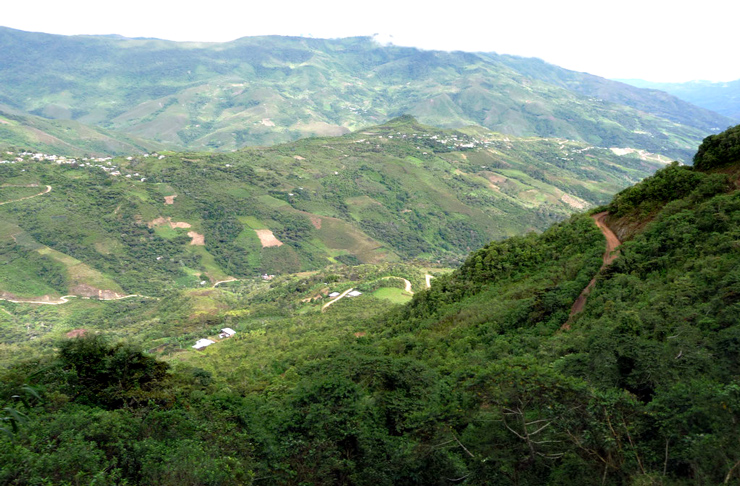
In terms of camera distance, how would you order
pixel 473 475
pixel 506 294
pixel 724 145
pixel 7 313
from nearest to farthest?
pixel 473 475, pixel 724 145, pixel 506 294, pixel 7 313

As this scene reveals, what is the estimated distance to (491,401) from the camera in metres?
16.0

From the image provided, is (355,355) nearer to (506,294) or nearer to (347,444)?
(347,444)

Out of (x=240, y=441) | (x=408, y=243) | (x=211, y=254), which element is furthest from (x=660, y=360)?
(x=408, y=243)

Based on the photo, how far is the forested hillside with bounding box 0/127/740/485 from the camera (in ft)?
43.1

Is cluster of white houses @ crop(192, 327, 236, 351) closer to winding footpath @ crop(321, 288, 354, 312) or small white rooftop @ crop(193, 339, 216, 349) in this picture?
small white rooftop @ crop(193, 339, 216, 349)

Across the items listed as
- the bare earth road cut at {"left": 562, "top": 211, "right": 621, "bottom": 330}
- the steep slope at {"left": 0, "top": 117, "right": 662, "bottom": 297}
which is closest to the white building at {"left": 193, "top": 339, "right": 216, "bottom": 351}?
the bare earth road cut at {"left": 562, "top": 211, "right": 621, "bottom": 330}

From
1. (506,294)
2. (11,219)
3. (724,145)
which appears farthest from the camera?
(11,219)

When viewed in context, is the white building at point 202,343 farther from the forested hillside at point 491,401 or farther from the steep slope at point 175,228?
the steep slope at point 175,228

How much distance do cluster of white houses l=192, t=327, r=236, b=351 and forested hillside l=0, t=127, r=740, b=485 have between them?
135 ft

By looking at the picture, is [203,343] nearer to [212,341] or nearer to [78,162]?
[212,341]

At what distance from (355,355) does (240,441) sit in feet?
33.4

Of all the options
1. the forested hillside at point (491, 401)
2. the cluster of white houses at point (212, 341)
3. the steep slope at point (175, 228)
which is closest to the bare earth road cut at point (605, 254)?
the forested hillside at point (491, 401)

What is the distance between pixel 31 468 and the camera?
41.3 ft

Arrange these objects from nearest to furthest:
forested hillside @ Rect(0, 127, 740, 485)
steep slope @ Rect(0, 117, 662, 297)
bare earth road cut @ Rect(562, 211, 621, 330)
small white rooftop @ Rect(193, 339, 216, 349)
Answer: forested hillside @ Rect(0, 127, 740, 485)
bare earth road cut @ Rect(562, 211, 621, 330)
small white rooftop @ Rect(193, 339, 216, 349)
steep slope @ Rect(0, 117, 662, 297)
